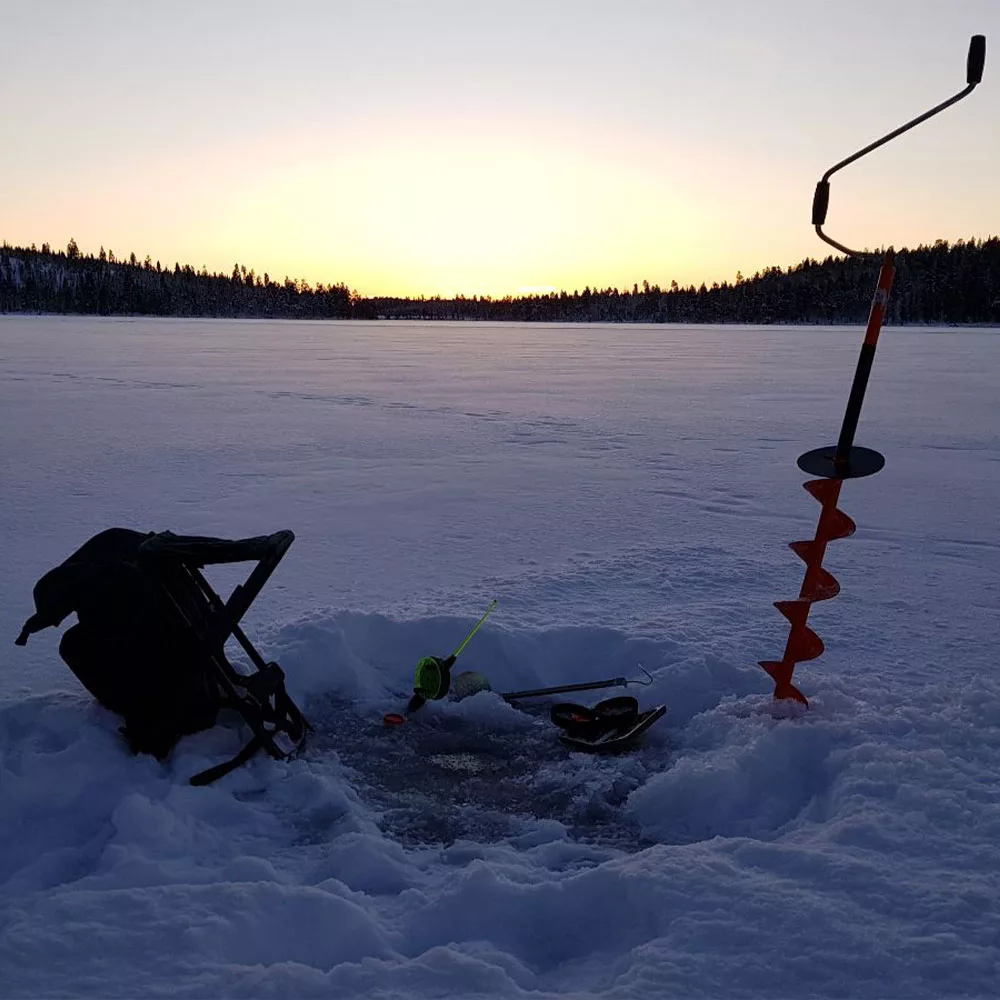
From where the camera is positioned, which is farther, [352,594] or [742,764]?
[352,594]

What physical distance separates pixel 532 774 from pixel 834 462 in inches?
68.1

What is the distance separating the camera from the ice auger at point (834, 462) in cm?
308

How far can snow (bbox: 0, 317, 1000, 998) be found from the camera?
2.15 m

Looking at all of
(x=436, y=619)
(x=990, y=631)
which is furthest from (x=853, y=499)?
(x=436, y=619)

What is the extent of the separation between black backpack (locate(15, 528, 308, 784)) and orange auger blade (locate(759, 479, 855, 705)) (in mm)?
2136

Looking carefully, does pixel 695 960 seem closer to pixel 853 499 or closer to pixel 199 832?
pixel 199 832

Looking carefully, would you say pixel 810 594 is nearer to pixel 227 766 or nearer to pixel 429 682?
pixel 429 682

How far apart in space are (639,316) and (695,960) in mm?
172907

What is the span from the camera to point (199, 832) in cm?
271

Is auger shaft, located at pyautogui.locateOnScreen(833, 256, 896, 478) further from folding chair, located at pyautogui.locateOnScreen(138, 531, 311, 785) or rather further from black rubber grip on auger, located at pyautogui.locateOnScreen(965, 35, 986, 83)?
folding chair, located at pyautogui.locateOnScreen(138, 531, 311, 785)

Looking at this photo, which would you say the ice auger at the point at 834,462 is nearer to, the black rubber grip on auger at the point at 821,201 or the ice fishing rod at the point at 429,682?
the black rubber grip on auger at the point at 821,201

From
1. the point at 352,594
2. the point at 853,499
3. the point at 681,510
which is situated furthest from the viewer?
the point at 853,499

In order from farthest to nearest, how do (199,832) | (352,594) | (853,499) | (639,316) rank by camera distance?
1. (639,316)
2. (853,499)
3. (352,594)
4. (199,832)

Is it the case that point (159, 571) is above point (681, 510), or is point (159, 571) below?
above
